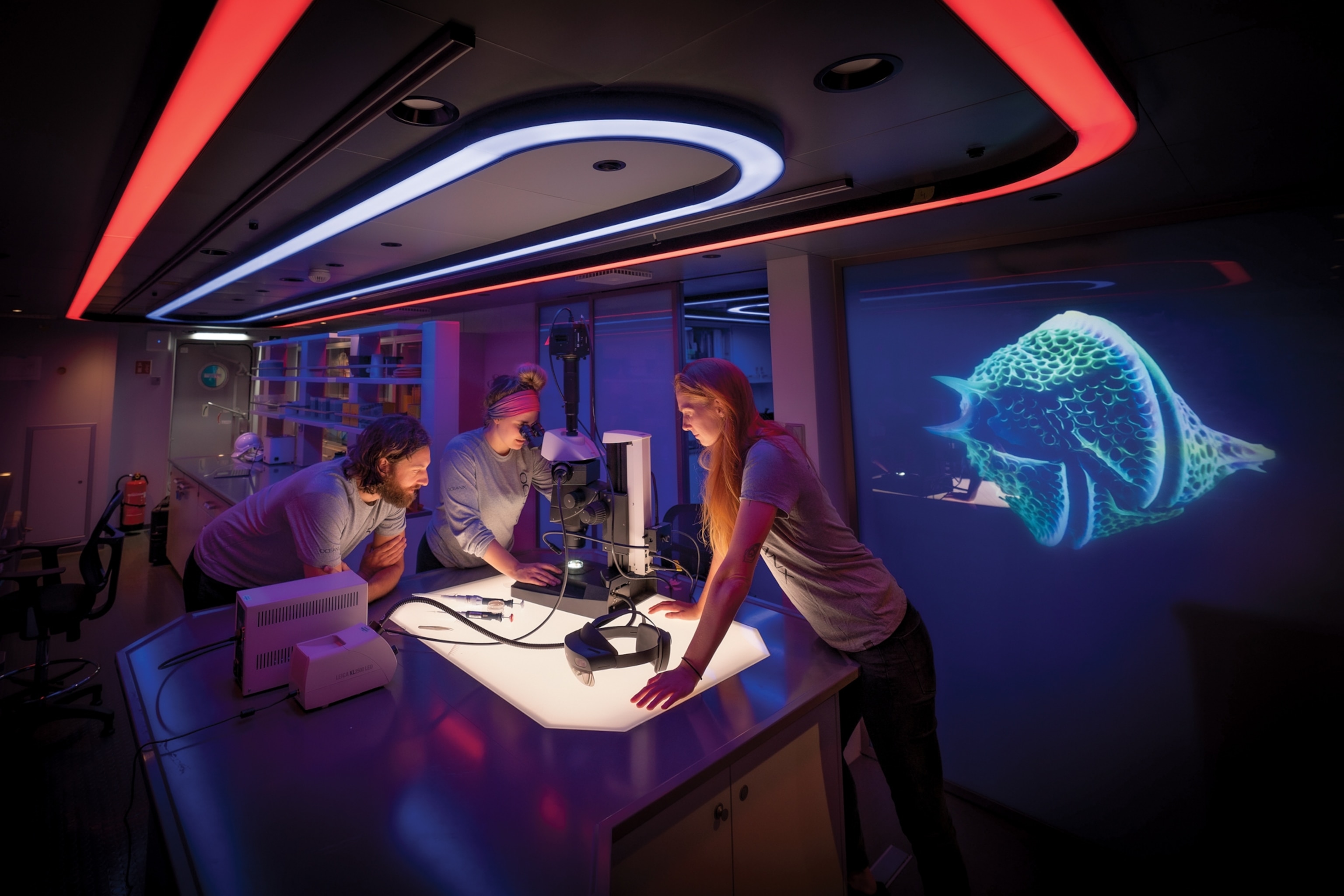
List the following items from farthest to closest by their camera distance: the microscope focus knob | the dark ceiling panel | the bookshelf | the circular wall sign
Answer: the circular wall sign → the bookshelf → the microscope focus knob → the dark ceiling panel

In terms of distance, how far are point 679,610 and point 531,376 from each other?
1.23m

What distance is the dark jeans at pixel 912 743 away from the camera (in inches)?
62.0

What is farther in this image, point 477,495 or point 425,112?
point 477,495

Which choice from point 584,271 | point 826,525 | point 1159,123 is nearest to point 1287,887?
point 826,525

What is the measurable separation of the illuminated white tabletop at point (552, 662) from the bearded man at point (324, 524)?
0.28 meters

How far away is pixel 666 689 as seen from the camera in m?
1.29

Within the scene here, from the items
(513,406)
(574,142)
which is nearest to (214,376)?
(513,406)

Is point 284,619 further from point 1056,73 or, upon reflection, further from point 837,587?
point 1056,73

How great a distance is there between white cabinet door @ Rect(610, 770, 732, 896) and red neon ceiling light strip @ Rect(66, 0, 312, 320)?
1.66 m

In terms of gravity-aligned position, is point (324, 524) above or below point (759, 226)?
below

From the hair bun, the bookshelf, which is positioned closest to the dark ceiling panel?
the hair bun

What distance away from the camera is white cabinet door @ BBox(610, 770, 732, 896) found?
1004 mm

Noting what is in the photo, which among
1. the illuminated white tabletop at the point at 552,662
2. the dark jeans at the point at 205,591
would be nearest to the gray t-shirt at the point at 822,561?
the illuminated white tabletop at the point at 552,662

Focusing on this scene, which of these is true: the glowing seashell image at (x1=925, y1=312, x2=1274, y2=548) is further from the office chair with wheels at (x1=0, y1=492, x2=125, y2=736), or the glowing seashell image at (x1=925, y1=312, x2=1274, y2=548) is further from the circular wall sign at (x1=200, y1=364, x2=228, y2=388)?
the circular wall sign at (x1=200, y1=364, x2=228, y2=388)
